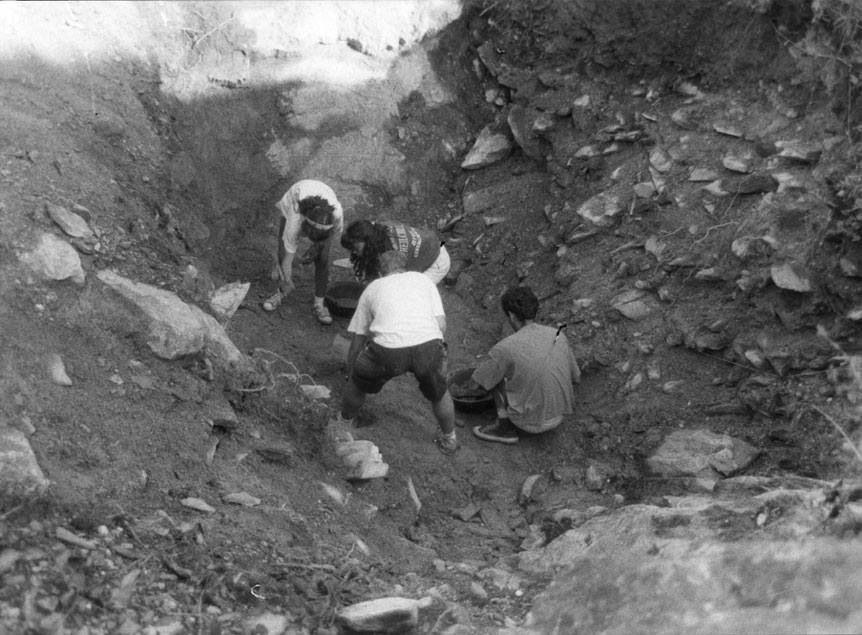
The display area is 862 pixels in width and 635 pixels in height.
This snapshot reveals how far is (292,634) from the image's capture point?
3.66m

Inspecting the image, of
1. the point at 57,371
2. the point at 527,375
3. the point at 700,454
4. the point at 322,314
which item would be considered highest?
the point at 57,371

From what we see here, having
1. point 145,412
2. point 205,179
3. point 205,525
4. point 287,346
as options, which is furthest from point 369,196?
point 205,525

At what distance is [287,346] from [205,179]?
157 cm

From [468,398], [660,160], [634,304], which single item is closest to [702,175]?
[660,160]

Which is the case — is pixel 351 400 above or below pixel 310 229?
below

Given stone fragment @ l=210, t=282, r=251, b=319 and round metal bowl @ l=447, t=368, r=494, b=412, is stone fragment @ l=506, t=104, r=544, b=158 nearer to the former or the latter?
round metal bowl @ l=447, t=368, r=494, b=412

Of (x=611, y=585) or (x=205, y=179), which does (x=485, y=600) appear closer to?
(x=611, y=585)

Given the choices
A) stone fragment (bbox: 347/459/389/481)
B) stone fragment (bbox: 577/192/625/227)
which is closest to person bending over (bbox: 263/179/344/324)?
stone fragment (bbox: 347/459/389/481)

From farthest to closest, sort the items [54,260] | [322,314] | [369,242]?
[322,314] < [369,242] < [54,260]

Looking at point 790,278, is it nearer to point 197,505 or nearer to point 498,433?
point 498,433

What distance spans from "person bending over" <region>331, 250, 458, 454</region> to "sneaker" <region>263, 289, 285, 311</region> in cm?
131

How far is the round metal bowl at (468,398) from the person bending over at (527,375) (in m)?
0.23

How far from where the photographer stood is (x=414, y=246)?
5934 millimetres

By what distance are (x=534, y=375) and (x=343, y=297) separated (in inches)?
67.3
